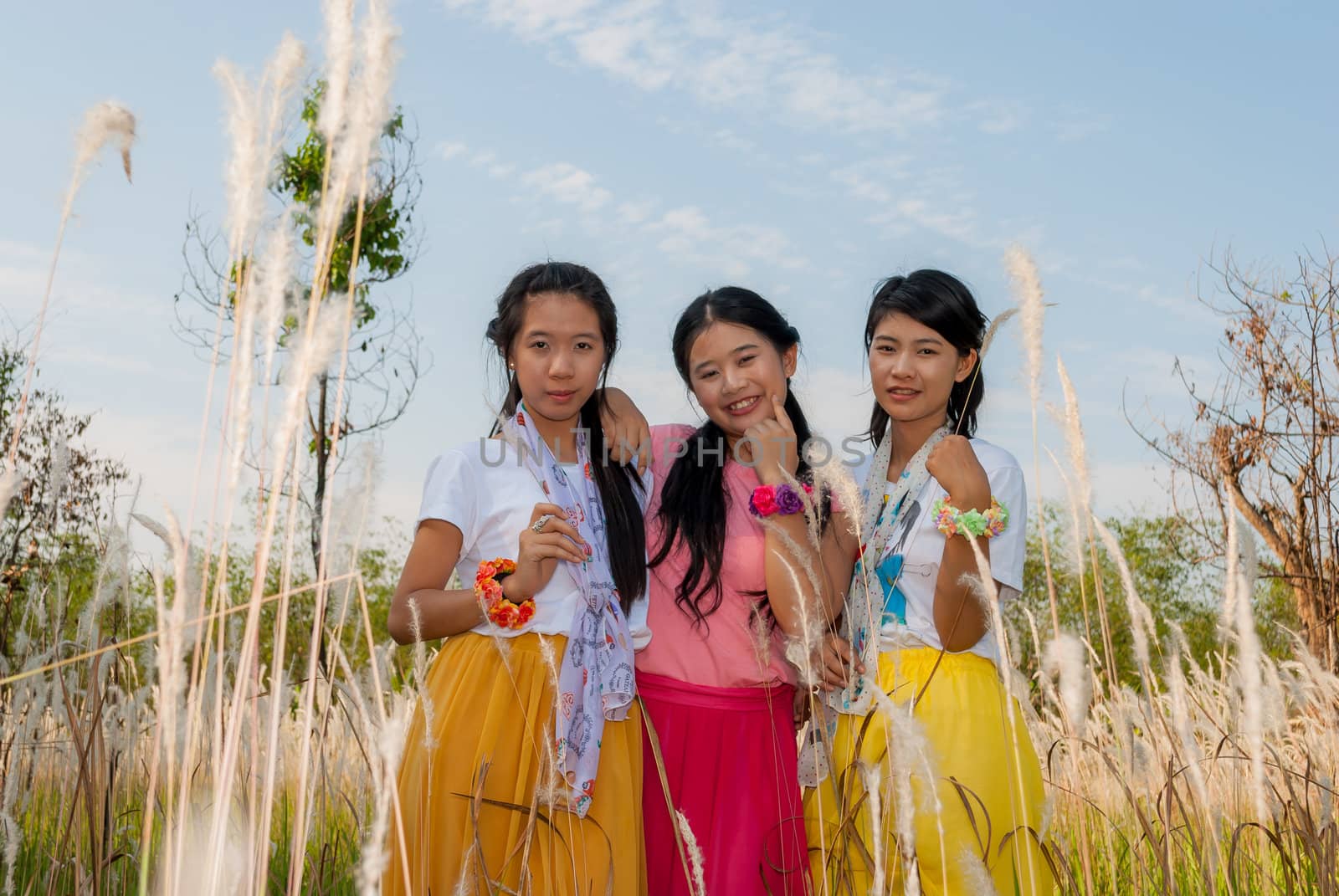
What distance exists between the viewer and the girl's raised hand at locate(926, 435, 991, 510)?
2109 mm

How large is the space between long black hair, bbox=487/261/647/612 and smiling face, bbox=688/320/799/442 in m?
0.26

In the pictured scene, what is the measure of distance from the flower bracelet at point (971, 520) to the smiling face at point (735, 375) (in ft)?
2.26

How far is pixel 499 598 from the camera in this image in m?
2.34

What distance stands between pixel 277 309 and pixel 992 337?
106cm

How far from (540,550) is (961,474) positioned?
88cm

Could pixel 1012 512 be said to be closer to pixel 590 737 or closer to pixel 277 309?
pixel 590 737

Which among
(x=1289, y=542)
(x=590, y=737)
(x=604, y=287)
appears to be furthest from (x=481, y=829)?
(x=1289, y=542)

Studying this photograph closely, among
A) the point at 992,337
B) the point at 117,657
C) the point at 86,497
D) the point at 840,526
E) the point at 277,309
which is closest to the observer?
the point at 277,309

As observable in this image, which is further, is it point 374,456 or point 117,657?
point 117,657

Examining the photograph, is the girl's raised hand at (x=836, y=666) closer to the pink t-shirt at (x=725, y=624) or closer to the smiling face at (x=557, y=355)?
the pink t-shirt at (x=725, y=624)

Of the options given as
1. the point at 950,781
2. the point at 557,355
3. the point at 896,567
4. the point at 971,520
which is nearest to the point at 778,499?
the point at 896,567

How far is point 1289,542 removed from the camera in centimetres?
781

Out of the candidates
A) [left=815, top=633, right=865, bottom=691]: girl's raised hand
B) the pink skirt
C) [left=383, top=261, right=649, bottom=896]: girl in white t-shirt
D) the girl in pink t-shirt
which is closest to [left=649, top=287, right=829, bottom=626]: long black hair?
the girl in pink t-shirt

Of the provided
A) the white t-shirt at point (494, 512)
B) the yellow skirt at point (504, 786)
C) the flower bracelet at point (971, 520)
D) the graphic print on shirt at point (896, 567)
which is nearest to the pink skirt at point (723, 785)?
the yellow skirt at point (504, 786)
